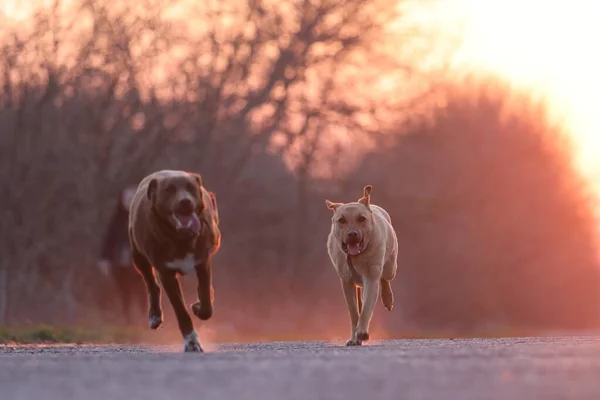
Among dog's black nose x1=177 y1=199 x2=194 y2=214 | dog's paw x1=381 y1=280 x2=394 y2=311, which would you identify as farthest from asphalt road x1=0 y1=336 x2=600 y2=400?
dog's paw x1=381 y1=280 x2=394 y2=311

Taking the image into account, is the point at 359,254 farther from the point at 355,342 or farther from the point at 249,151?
the point at 249,151

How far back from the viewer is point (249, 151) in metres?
36.7

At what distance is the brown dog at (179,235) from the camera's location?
41.3 ft

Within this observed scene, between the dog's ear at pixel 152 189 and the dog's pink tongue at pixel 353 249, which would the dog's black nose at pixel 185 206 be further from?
the dog's pink tongue at pixel 353 249

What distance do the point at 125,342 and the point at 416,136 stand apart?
89.4ft

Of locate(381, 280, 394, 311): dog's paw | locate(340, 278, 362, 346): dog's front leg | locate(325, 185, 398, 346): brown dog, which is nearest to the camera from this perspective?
locate(325, 185, 398, 346): brown dog

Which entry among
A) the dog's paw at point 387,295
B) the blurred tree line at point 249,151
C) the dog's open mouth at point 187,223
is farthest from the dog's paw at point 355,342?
the blurred tree line at point 249,151

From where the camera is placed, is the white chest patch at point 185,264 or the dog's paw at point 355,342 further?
the dog's paw at point 355,342

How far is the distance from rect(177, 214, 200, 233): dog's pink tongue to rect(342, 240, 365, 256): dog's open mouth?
6.51 ft

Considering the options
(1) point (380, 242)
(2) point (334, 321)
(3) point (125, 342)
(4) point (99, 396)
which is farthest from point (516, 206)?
(4) point (99, 396)

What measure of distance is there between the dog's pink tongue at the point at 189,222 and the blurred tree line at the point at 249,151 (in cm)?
1709

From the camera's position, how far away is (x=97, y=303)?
33.5m

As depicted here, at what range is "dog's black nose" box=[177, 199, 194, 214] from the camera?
1246cm

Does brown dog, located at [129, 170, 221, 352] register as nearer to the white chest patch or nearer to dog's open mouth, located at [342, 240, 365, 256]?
the white chest patch
